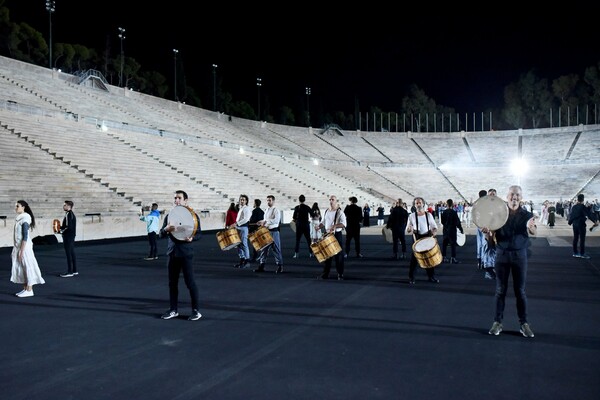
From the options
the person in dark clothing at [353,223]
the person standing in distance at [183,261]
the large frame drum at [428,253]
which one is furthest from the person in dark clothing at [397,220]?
the person standing in distance at [183,261]

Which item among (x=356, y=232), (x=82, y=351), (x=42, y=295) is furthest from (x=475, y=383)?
(x=356, y=232)

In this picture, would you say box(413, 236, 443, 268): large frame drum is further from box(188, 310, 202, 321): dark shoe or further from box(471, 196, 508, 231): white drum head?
box(188, 310, 202, 321): dark shoe

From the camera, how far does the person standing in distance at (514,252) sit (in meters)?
6.10

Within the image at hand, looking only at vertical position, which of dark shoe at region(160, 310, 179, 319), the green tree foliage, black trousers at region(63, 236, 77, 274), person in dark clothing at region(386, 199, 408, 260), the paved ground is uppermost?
the green tree foliage

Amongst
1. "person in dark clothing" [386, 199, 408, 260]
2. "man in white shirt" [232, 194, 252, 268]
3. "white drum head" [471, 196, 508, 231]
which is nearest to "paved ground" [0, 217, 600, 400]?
"white drum head" [471, 196, 508, 231]

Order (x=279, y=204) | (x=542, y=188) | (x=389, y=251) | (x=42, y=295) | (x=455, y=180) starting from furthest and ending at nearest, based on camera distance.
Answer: (x=455, y=180), (x=542, y=188), (x=279, y=204), (x=389, y=251), (x=42, y=295)

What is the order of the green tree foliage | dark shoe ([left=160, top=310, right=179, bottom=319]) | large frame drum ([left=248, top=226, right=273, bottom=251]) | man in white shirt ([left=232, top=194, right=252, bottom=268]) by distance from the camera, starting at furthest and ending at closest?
the green tree foliage, man in white shirt ([left=232, top=194, right=252, bottom=268]), large frame drum ([left=248, top=226, right=273, bottom=251]), dark shoe ([left=160, top=310, right=179, bottom=319])

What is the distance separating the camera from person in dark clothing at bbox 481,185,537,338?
610 centimetres

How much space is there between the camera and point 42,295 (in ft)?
29.9

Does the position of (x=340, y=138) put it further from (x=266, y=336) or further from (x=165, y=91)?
(x=266, y=336)

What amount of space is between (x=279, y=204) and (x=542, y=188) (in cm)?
3045

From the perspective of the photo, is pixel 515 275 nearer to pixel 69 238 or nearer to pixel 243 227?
pixel 243 227

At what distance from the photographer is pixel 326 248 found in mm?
10484

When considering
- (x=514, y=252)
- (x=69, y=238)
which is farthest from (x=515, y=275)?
(x=69, y=238)
